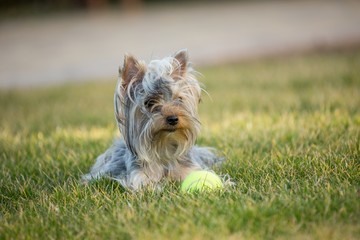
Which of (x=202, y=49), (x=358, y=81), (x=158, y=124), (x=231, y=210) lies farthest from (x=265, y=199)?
(x=202, y=49)

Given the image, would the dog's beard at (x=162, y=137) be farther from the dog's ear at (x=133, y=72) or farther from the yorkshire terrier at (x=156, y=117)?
the dog's ear at (x=133, y=72)

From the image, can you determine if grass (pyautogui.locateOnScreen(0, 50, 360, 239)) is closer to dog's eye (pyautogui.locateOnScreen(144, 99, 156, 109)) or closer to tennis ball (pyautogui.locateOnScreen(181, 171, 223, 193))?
tennis ball (pyautogui.locateOnScreen(181, 171, 223, 193))

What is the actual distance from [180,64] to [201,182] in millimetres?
1158

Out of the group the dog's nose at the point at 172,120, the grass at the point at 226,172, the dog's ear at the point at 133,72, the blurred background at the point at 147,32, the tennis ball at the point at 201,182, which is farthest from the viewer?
the blurred background at the point at 147,32

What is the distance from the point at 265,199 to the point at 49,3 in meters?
23.7

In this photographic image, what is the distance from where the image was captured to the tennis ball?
4800 millimetres

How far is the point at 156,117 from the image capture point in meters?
A: 5.02

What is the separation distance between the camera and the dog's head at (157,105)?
5.05 m

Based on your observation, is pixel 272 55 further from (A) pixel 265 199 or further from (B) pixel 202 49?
(A) pixel 265 199

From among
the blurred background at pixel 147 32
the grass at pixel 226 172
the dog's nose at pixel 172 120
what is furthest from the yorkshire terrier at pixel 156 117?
the blurred background at pixel 147 32

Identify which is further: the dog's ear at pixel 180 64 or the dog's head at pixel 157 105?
the dog's ear at pixel 180 64

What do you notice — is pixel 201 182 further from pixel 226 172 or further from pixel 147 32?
pixel 147 32

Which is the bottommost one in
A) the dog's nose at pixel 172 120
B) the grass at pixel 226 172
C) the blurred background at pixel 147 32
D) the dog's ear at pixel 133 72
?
the blurred background at pixel 147 32

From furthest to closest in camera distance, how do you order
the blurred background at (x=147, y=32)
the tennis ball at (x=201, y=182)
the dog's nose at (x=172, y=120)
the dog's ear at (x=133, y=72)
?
1. the blurred background at (x=147, y=32)
2. the dog's ear at (x=133, y=72)
3. the dog's nose at (x=172, y=120)
4. the tennis ball at (x=201, y=182)
